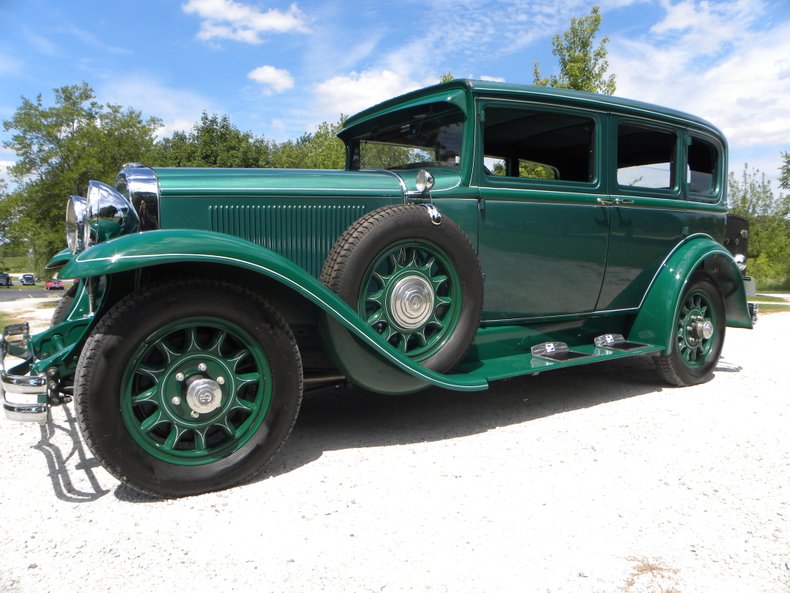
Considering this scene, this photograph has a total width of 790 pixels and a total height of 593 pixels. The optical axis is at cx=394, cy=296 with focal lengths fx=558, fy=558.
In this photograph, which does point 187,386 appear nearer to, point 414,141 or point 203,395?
point 203,395

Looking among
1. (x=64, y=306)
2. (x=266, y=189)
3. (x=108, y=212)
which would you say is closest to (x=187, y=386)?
(x=108, y=212)

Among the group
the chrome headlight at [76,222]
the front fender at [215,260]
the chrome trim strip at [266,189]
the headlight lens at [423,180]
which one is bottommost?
the front fender at [215,260]

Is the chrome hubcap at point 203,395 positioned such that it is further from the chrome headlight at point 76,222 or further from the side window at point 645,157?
the side window at point 645,157

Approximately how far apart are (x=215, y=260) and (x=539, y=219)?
2173 mm

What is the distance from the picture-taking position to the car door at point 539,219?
3584 mm

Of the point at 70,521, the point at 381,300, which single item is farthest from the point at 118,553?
the point at 381,300

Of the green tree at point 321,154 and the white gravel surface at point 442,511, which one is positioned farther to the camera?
the green tree at point 321,154

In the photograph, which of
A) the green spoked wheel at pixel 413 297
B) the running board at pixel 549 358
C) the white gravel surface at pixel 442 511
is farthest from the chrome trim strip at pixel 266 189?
the white gravel surface at pixel 442 511

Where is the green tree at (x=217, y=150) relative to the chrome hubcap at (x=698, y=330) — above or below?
above

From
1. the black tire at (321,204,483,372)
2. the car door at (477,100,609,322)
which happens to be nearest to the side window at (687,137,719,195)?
the car door at (477,100,609,322)

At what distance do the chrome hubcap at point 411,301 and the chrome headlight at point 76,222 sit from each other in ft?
5.83

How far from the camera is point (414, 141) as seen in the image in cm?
397

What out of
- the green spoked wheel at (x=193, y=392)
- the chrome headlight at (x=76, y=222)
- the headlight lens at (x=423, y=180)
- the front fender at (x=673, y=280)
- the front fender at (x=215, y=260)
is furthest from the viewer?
the front fender at (x=673, y=280)

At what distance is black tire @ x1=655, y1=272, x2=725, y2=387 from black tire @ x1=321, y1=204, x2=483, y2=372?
2.08 m
